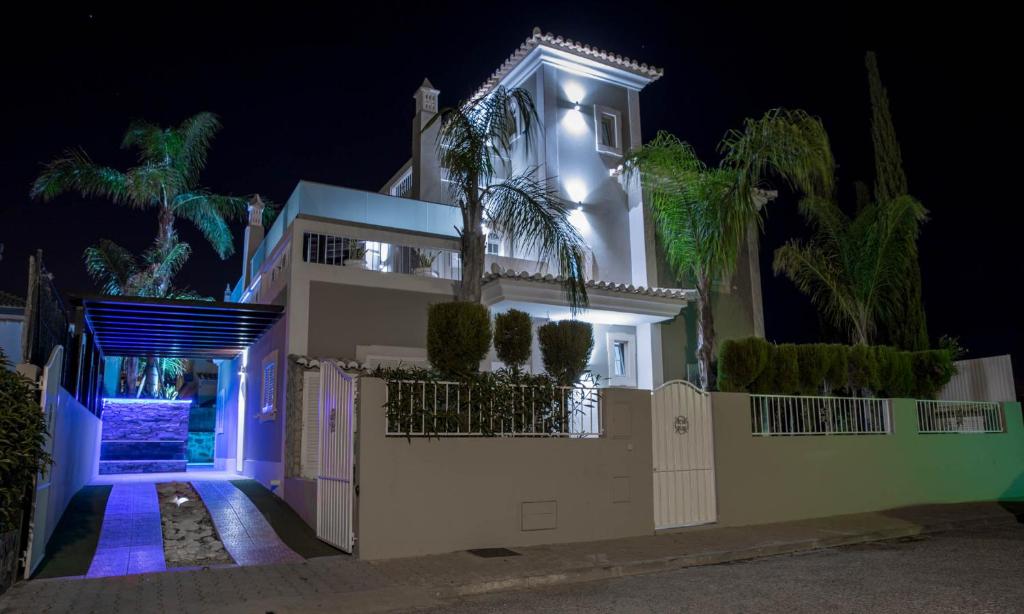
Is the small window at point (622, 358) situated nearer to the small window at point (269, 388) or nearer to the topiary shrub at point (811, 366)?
the topiary shrub at point (811, 366)

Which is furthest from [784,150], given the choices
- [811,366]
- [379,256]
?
[379,256]

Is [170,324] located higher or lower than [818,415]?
higher

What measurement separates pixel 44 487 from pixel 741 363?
32.6 feet

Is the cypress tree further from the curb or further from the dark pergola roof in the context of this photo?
the dark pergola roof

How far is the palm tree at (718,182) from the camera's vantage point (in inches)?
550

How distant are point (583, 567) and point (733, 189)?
28.0ft

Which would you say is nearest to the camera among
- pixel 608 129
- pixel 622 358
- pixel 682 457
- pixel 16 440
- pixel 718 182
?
pixel 16 440

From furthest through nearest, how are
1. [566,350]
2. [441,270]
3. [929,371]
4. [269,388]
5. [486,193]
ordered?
1. [929,371]
2. [441,270]
3. [269,388]
4. [486,193]
5. [566,350]

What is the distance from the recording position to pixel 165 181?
64.8 ft

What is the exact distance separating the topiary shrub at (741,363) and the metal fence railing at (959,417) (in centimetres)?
467

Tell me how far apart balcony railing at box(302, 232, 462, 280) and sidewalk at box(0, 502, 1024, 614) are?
6197 millimetres

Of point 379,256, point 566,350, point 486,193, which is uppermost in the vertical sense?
point 486,193

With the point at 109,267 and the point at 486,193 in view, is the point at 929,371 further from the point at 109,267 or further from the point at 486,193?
the point at 109,267

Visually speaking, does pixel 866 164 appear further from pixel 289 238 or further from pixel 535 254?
pixel 289 238
